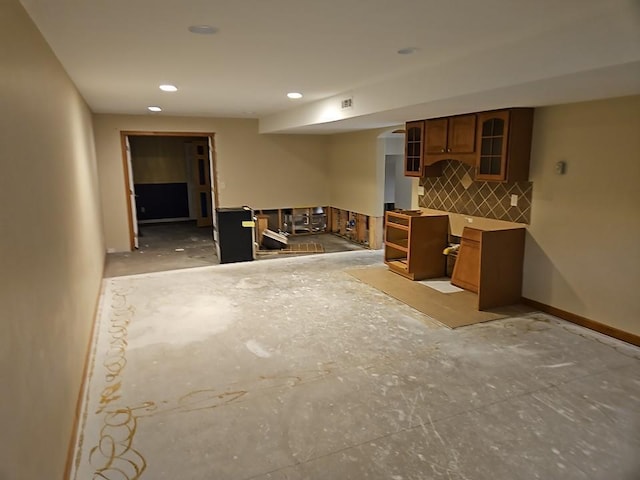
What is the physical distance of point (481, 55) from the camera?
3016mm

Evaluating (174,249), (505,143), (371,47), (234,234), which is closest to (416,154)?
(505,143)

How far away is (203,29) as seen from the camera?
2490 mm

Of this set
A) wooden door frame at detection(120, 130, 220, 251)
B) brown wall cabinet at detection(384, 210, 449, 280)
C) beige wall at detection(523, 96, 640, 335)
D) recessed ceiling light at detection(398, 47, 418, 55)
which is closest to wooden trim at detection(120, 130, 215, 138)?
wooden door frame at detection(120, 130, 220, 251)

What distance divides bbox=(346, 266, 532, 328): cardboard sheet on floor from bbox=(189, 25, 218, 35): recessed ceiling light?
3.05 meters

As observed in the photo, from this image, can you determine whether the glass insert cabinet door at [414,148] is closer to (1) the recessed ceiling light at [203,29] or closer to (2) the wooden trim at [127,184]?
(1) the recessed ceiling light at [203,29]

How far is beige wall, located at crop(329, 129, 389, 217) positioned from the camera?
7134 mm

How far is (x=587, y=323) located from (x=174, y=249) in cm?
613

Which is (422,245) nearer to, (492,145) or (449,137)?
(449,137)

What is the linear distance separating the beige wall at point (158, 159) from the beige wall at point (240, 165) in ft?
9.81

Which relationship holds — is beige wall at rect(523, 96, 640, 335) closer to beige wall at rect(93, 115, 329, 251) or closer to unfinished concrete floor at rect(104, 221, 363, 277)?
unfinished concrete floor at rect(104, 221, 363, 277)

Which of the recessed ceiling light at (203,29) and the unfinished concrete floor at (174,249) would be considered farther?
the unfinished concrete floor at (174,249)

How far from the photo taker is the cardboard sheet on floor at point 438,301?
4.05 metres

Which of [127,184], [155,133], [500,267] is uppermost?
[155,133]

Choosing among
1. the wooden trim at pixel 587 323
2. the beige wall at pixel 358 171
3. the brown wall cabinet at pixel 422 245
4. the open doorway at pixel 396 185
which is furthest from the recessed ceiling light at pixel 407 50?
the open doorway at pixel 396 185
